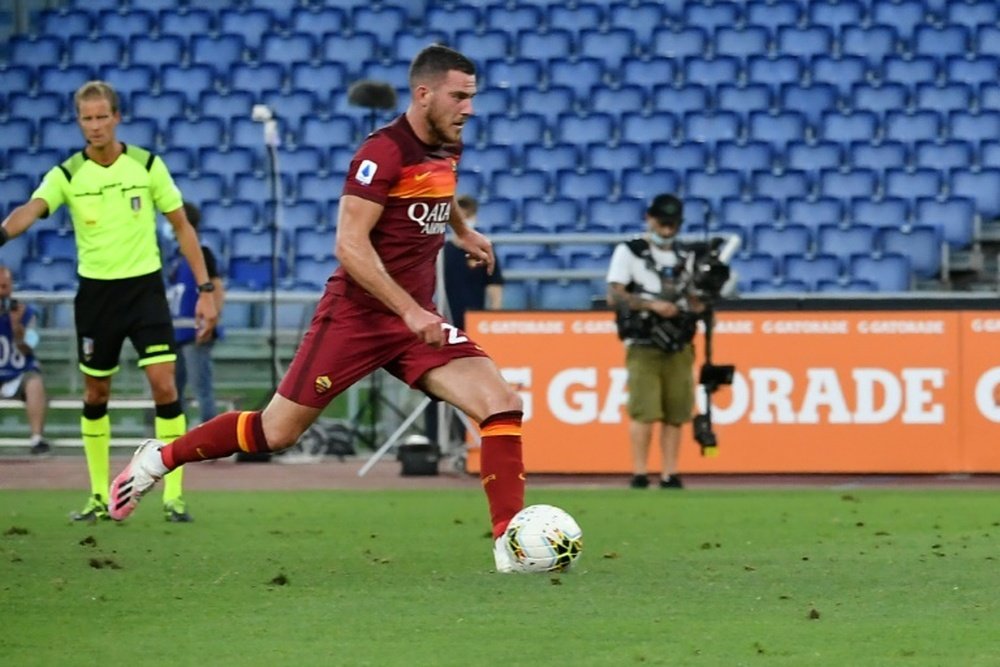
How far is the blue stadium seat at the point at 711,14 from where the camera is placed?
82.0ft

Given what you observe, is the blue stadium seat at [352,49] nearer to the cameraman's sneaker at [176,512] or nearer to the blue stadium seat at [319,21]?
the blue stadium seat at [319,21]

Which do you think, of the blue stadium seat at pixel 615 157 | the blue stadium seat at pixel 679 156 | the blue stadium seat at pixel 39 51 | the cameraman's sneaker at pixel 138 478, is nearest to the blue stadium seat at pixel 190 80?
the blue stadium seat at pixel 39 51

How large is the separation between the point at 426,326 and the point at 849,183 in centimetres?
1616

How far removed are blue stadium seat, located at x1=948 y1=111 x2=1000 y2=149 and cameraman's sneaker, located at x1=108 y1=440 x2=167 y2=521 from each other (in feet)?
52.5

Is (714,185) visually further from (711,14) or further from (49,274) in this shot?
(49,274)

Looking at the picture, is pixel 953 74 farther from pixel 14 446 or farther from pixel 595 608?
pixel 595 608

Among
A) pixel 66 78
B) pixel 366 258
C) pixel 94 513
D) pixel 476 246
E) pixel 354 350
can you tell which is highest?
pixel 66 78

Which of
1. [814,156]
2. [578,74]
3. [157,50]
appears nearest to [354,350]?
[814,156]

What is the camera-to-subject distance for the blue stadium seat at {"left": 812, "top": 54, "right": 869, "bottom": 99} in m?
24.1

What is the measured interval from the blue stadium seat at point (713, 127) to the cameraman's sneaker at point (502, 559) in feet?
53.7

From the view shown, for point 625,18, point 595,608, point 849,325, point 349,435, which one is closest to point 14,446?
point 349,435

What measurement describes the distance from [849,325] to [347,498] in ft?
14.6

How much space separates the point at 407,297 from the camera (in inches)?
302

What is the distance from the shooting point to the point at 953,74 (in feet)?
78.3
